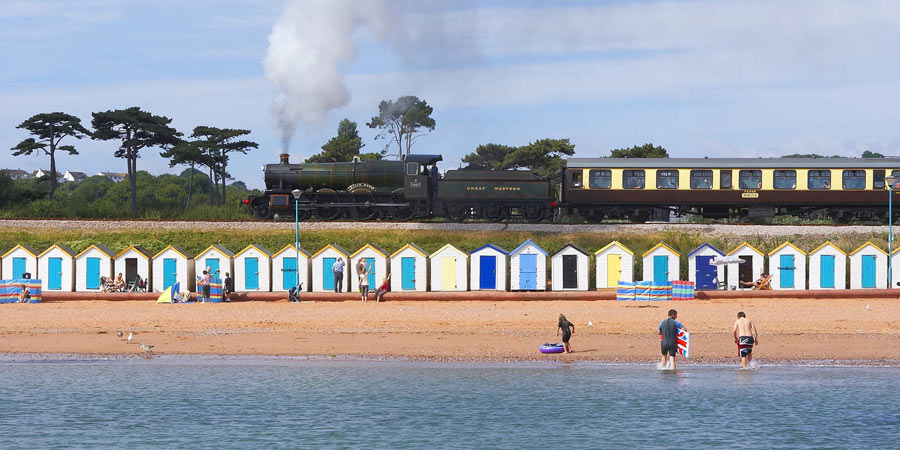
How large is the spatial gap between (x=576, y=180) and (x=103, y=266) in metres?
20.5

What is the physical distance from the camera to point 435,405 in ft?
76.8

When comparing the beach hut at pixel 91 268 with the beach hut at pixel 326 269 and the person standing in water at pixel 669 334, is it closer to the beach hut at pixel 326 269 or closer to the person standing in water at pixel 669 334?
the beach hut at pixel 326 269

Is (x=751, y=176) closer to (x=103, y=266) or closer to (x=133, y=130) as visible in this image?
(x=103, y=266)

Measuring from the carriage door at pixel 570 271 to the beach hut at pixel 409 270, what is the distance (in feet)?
16.8

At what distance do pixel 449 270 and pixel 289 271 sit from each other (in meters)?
5.98

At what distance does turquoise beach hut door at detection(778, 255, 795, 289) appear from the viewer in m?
37.5

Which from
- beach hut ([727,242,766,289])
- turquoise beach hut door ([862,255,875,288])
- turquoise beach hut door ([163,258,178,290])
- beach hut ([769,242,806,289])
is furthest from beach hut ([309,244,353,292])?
turquoise beach hut door ([862,255,875,288])

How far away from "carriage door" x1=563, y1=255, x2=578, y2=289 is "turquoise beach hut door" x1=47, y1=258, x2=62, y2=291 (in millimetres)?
18974

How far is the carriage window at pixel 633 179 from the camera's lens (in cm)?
4584

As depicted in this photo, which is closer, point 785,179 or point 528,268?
point 528,268

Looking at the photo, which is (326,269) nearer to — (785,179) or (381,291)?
(381,291)

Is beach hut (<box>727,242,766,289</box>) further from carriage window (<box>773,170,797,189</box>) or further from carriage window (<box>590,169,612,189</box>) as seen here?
carriage window (<box>590,169,612,189</box>)

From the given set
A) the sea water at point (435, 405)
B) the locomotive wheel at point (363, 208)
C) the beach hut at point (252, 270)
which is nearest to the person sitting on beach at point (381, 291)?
the beach hut at point (252, 270)

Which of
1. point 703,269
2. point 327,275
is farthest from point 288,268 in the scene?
point 703,269
